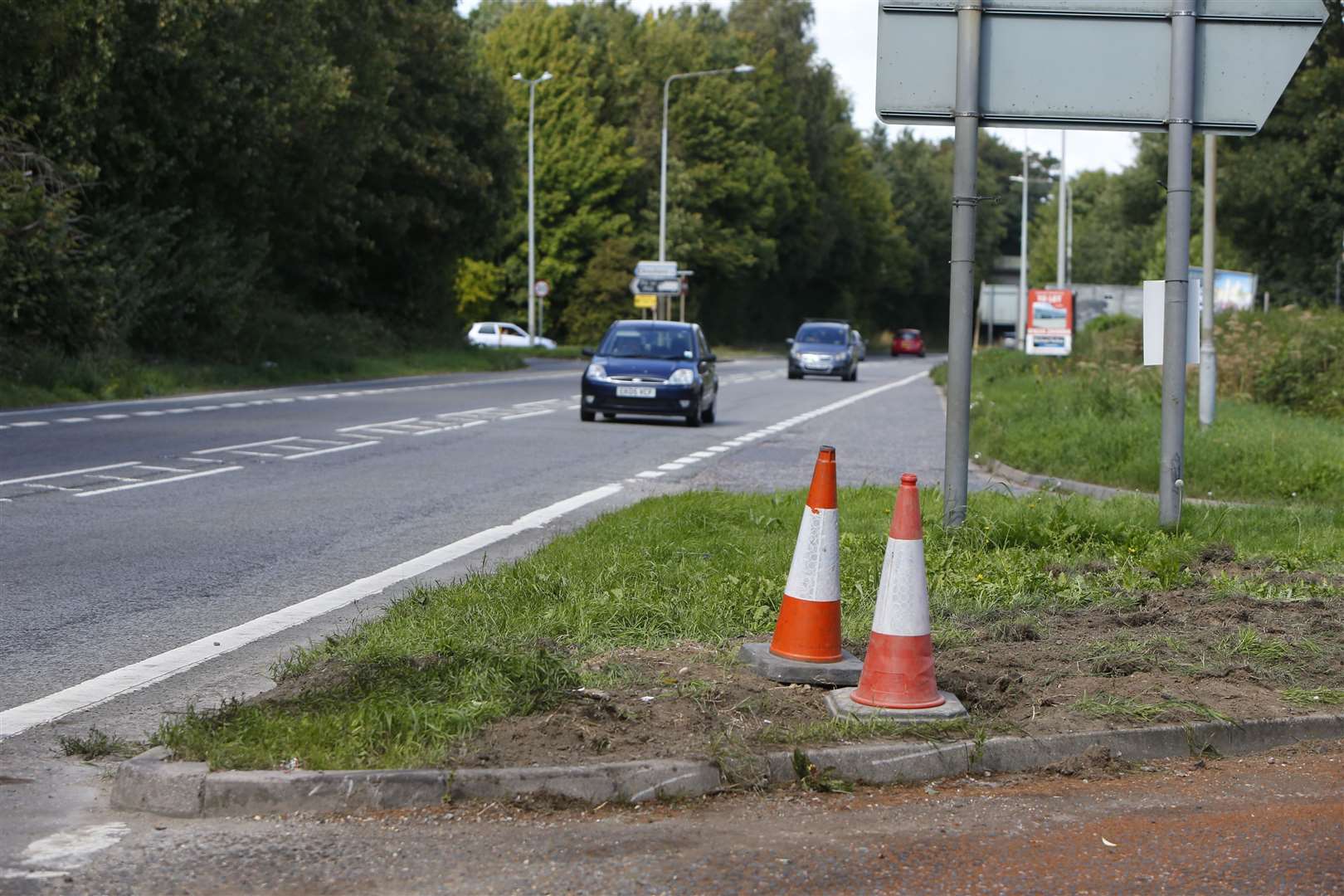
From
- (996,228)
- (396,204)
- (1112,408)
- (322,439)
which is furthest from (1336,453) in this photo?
(996,228)

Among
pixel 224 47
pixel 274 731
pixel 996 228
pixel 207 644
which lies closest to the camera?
pixel 274 731

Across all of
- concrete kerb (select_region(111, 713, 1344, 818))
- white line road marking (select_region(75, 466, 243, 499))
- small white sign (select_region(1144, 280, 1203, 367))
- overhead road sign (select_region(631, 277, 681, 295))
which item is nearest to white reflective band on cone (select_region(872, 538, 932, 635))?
concrete kerb (select_region(111, 713, 1344, 818))

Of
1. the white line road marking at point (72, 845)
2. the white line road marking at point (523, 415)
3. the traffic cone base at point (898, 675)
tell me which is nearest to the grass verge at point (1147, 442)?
the white line road marking at point (523, 415)

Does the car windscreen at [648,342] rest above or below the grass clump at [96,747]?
above

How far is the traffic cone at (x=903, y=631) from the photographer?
582cm

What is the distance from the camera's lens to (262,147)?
114 ft

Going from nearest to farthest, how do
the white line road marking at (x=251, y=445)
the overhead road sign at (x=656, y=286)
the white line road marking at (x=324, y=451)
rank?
the white line road marking at (x=324, y=451), the white line road marking at (x=251, y=445), the overhead road sign at (x=656, y=286)

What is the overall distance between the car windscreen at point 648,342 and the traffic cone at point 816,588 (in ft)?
60.8

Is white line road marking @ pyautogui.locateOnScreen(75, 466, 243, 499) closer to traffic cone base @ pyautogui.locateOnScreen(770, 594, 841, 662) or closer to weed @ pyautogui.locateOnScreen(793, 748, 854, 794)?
traffic cone base @ pyautogui.locateOnScreen(770, 594, 841, 662)

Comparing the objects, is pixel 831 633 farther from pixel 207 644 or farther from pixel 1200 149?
pixel 1200 149

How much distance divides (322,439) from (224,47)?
15426 millimetres

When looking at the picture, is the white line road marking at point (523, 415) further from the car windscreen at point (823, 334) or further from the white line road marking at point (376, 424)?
the car windscreen at point (823, 334)

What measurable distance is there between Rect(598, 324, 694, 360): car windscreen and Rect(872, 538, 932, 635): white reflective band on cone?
62.1ft

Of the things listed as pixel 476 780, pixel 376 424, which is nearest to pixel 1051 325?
pixel 376 424
